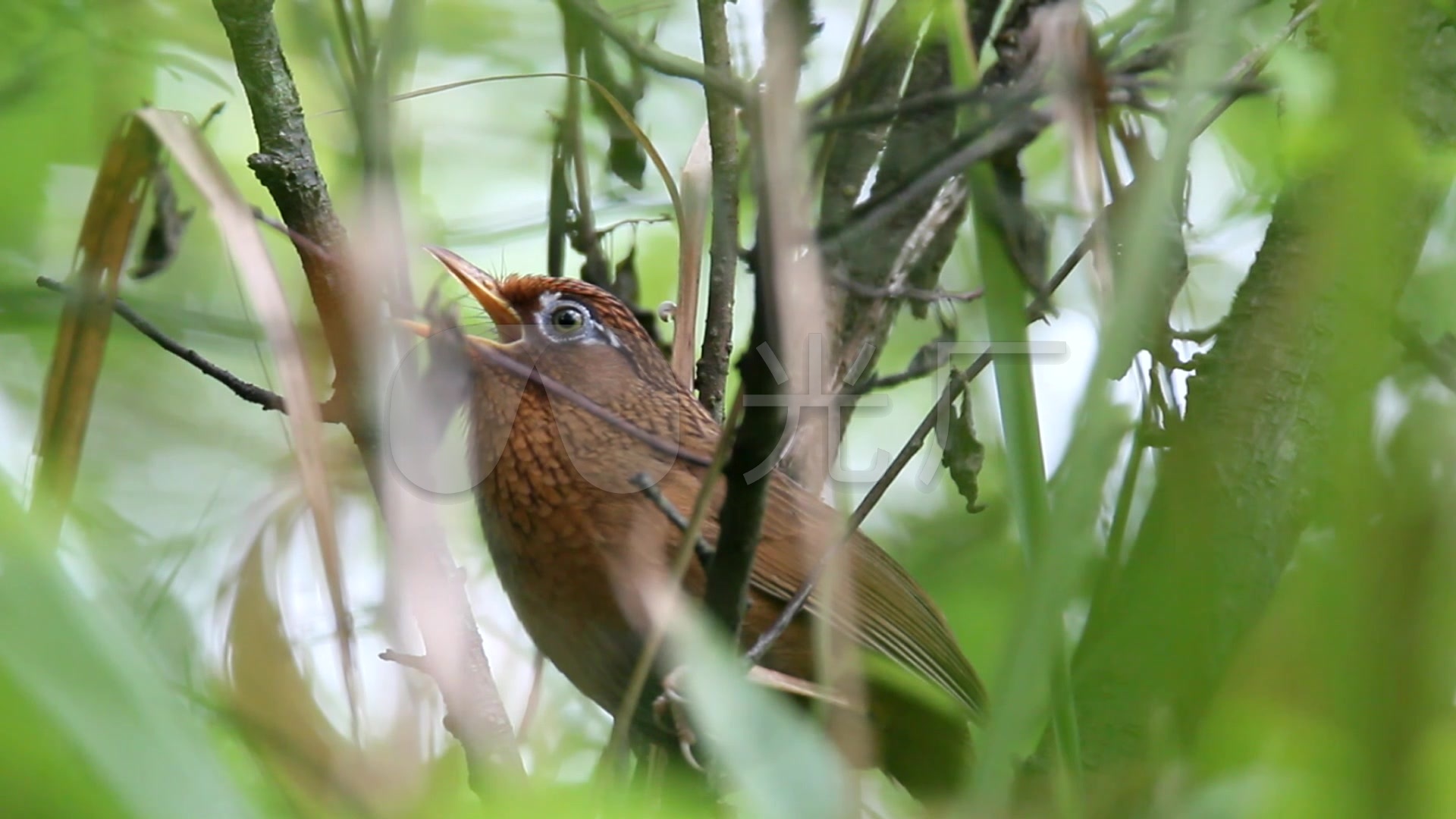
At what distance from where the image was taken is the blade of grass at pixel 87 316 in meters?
1.67

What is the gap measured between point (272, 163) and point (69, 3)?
3.41 feet

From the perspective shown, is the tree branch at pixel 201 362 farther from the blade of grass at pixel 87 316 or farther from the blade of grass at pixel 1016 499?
the blade of grass at pixel 1016 499

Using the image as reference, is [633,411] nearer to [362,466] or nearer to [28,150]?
[362,466]

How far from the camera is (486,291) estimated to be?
2.89 metres

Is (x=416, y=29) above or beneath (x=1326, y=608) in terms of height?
above

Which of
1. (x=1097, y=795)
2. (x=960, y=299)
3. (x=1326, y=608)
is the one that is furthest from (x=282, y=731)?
(x=960, y=299)

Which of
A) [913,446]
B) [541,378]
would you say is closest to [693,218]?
[541,378]

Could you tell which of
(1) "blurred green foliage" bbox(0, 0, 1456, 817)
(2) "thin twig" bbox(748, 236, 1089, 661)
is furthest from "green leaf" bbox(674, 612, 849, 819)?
(2) "thin twig" bbox(748, 236, 1089, 661)

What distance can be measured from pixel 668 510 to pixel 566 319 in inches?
53.4

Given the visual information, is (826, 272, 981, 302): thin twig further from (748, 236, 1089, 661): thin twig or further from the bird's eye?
the bird's eye

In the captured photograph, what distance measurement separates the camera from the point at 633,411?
3.00m

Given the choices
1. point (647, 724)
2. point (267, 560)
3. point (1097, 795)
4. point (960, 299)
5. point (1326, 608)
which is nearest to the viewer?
point (1326, 608)

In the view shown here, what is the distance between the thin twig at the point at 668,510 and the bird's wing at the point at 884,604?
77cm

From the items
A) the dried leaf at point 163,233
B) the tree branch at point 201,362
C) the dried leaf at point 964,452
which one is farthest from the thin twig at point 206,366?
the dried leaf at point 964,452
